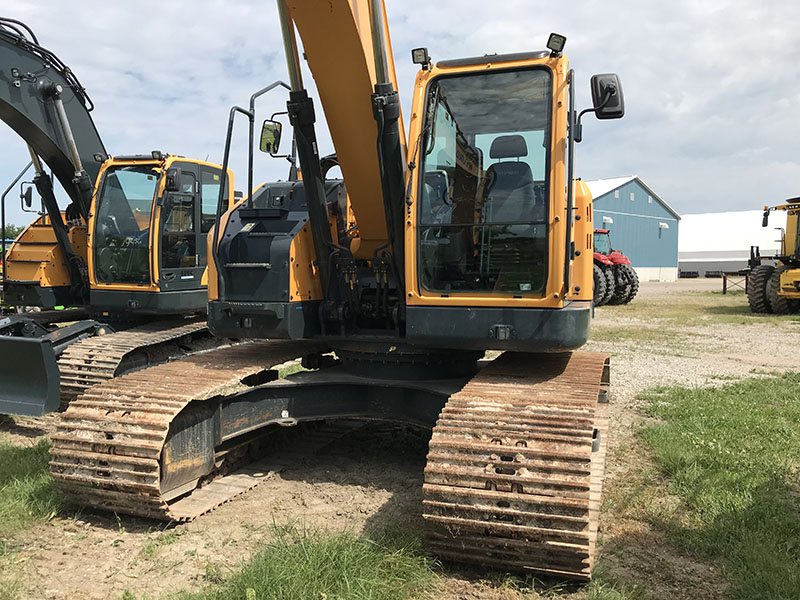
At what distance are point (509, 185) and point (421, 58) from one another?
1.06 meters

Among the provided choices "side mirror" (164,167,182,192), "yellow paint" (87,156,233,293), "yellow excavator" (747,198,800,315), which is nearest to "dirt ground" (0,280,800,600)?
"yellow paint" (87,156,233,293)

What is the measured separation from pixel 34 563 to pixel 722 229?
65.4m

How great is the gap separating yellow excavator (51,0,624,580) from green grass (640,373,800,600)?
678 mm

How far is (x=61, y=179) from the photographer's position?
8867mm

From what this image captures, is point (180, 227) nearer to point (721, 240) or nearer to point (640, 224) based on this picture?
point (640, 224)

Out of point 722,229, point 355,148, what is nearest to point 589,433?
point 355,148

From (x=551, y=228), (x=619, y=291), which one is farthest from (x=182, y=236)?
(x=619, y=291)

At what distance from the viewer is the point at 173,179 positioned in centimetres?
777

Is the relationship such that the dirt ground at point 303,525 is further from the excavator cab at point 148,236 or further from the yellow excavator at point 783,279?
the yellow excavator at point 783,279

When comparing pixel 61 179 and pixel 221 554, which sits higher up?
pixel 61 179

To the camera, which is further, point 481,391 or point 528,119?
point 528,119

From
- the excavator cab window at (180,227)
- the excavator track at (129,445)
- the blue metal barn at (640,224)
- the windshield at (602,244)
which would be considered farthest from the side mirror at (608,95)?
the blue metal barn at (640,224)

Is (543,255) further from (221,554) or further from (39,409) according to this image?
(39,409)

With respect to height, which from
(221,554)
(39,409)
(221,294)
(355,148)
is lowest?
(221,554)
